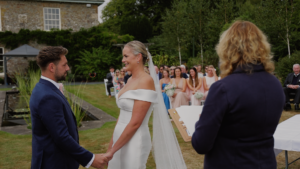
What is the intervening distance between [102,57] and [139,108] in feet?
75.2

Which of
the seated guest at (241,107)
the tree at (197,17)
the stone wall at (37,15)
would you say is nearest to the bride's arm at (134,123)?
the seated guest at (241,107)

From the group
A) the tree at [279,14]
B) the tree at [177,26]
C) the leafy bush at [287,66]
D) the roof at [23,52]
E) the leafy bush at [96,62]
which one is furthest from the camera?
the tree at [177,26]

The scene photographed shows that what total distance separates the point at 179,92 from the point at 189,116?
6.65 metres

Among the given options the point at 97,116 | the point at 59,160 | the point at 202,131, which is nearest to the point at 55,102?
the point at 59,160

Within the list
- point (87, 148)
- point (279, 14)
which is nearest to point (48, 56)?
point (87, 148)

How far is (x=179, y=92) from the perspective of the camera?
9.95 metres

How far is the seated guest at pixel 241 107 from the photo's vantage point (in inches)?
65.8

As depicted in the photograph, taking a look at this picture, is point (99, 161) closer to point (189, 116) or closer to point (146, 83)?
point (146, 83)

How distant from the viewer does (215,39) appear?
23266mm

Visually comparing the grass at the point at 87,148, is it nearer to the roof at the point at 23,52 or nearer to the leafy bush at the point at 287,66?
the leafy bush at the point at 287,66

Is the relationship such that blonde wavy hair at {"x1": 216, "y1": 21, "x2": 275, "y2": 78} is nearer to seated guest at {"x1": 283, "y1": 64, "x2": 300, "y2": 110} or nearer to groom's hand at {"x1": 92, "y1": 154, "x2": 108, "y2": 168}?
groom's hand at {"x1": 92, "y1": 154, "x2": 108, "y2": 168}

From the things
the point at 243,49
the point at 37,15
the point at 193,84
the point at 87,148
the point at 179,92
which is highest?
the point at 37,15

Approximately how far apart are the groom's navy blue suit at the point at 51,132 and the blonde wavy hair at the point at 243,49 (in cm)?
133

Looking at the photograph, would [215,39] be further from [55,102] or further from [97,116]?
[55,102]
